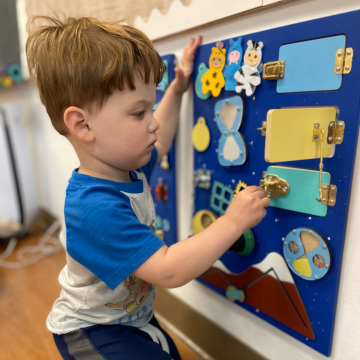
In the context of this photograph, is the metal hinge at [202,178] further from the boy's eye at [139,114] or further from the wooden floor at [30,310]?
the wooden floor at [30,310]

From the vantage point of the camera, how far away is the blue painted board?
0.47m

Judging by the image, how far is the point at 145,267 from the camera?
1.52 ft

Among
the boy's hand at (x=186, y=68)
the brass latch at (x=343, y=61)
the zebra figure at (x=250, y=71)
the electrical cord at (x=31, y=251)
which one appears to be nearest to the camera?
the brass latch at (x=343, y=61)

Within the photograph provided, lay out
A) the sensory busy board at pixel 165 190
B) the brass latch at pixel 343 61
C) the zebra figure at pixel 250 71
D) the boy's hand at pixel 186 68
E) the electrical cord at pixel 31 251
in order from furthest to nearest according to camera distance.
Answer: the electrical cord at pixel 31 251
the sensory busy board at pixel 165 190
the boy's hand at pixel 186 68
the zebra figure at pixel 250 71
the brass latch at pixel 343 61

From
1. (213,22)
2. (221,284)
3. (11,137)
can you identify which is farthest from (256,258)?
(11,137)

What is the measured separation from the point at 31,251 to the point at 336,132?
1.36 metres

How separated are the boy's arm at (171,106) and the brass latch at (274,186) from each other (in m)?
0.26

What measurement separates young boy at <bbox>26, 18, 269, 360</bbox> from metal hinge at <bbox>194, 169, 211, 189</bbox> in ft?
0.65

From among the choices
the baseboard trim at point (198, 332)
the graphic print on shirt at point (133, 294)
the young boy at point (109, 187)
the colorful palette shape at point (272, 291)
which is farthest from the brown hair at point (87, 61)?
the baseboard trim at point (198, 332)

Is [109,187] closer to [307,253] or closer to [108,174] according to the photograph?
[108,174]

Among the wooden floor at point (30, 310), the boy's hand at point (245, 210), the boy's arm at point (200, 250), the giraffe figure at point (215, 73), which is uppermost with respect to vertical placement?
the giraffe figure at point (215, 73)

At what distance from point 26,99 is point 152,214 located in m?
1.23

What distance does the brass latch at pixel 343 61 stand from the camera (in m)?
0.46

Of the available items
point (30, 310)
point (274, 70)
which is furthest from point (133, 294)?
point (30, 310)
